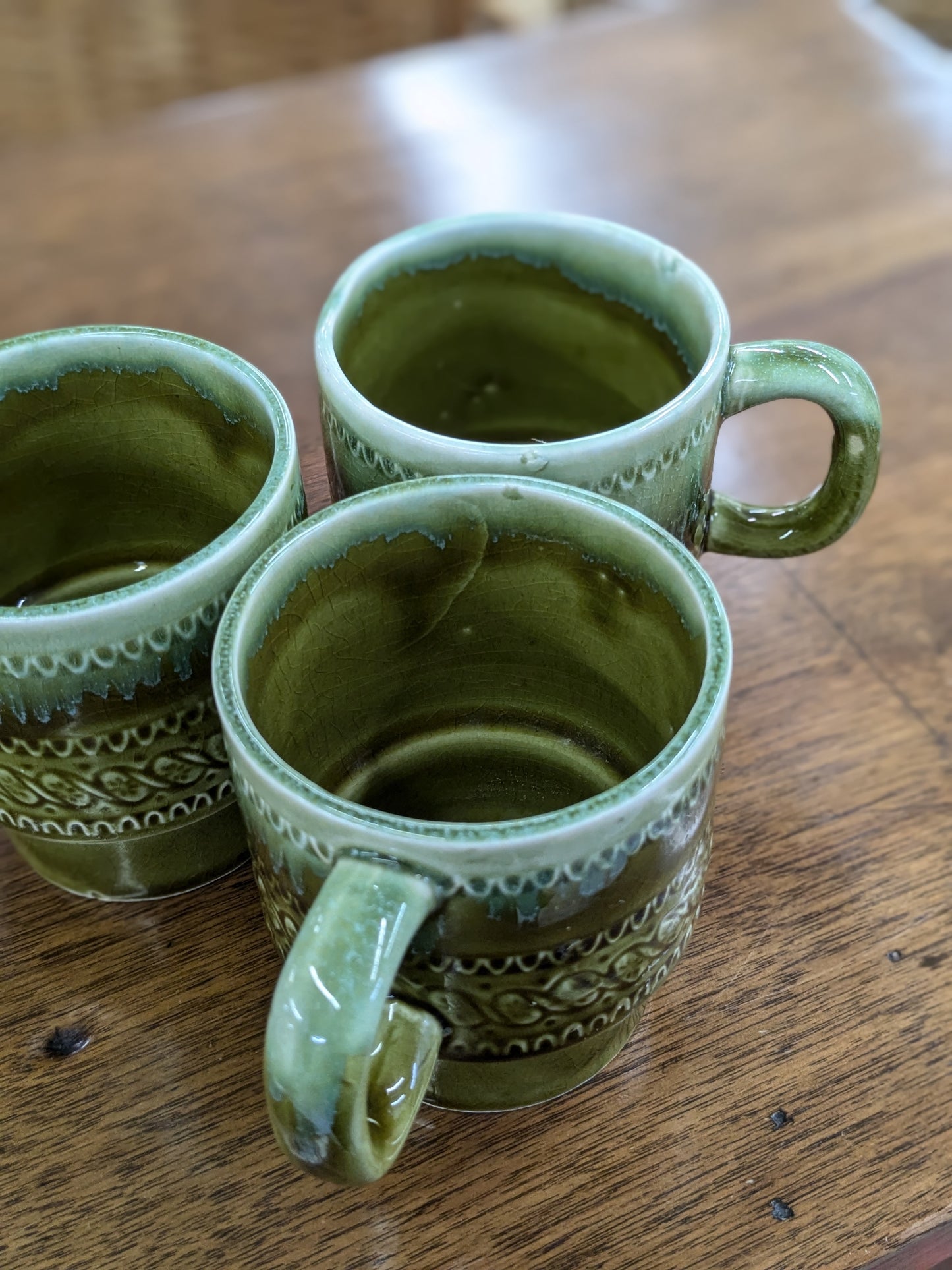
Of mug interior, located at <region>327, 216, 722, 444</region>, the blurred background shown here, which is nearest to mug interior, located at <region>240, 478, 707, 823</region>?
mug interior, located at <region>327, 216, 722, 444</region>

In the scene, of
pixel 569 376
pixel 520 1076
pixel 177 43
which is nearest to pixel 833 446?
pixel 569 376

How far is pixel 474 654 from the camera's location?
0.47 metres

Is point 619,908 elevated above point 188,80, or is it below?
above

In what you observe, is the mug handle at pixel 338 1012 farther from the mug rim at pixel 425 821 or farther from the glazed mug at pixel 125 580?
the glazed mug at pixel 125 580

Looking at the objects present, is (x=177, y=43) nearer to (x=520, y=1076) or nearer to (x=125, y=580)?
(x=125, y=580)

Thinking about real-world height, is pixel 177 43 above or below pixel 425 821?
below

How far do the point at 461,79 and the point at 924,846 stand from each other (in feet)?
2.52

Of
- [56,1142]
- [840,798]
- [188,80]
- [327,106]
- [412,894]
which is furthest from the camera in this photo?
[188,80]

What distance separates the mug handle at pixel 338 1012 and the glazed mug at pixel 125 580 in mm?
116

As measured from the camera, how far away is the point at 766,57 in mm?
1054

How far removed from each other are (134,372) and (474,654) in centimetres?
18

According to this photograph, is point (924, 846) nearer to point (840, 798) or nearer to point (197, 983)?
point (840, 798)

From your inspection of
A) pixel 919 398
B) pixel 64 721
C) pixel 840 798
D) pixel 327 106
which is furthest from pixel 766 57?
pixel 64 721

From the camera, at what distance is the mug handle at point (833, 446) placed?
0.47m
